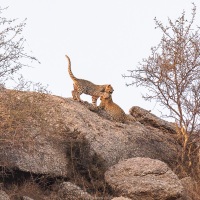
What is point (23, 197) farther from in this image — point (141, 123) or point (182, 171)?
point (141, 123)

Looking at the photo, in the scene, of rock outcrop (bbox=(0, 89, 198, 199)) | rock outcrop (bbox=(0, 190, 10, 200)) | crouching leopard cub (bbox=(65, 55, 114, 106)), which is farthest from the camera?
crouching leopard cub (bbox=(65, 55, 114, 106))

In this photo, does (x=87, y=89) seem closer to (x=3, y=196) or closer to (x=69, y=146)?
(x=69, y=146)

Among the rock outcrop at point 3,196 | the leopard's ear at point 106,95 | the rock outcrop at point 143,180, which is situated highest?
the leopard's ear at point 106,95

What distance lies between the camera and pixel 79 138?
15.2m

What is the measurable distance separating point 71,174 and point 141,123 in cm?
607

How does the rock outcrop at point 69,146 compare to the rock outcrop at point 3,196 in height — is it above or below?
above

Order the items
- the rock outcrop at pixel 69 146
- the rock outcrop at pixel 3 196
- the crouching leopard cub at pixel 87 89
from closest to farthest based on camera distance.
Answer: the rock outcrop at pixel 3 196, the rock outcrop at pixel 69 146, the crouching leopard cub at pixel 87 89

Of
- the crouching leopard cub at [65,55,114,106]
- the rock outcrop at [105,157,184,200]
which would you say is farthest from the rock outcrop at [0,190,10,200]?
the crouching leopard cub at [65,55,114,106]

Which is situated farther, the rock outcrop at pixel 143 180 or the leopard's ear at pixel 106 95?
the leopard's ear at pixel 106 95

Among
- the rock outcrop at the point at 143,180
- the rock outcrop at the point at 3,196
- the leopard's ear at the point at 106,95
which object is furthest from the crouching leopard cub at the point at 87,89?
the rock outcrop at the point at 3,196

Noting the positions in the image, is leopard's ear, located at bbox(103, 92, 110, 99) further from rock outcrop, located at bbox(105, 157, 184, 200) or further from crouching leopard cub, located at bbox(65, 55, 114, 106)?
rock outcrop, located at bbox(105, 157, 184, 200)

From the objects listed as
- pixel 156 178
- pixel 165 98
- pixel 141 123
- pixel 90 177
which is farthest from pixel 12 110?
pixel 141 123

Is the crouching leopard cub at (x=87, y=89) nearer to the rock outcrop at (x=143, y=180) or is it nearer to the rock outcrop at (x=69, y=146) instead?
the rock outcrop at (x=69, y=146)

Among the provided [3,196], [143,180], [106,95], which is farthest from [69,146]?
[106,95]
